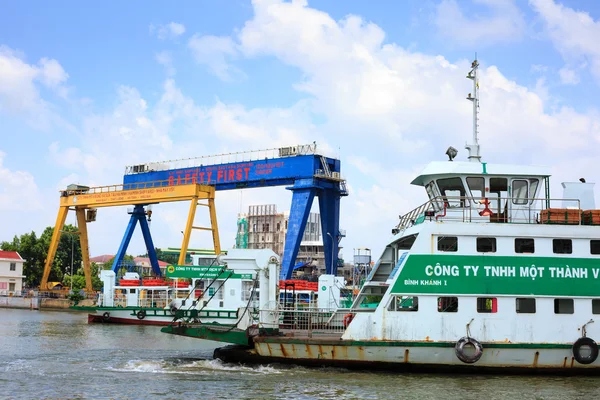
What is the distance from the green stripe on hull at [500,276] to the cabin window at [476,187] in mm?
2010

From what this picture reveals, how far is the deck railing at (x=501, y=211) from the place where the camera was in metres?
17.7

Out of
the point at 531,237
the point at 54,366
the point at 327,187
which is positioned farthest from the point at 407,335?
the point at 327,187

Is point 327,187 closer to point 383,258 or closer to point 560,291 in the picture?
point 383,258

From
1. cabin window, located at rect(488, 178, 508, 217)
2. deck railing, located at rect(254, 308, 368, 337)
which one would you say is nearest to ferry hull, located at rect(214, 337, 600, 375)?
deck railing, located at rect(254, 308, 368, 337)

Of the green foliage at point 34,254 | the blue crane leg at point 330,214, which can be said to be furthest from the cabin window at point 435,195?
the green foliage at point 34,254

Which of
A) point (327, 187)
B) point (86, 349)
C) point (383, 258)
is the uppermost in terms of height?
point (327, 187)

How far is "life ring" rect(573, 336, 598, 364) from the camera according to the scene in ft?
55.1

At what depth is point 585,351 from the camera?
1684 cm

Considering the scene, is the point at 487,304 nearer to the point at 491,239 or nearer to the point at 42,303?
the point at 491,239

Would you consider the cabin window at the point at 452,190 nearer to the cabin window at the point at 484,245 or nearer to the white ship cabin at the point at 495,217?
the white ship cabin at the point at 495,217

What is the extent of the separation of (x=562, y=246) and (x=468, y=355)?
3.83 meters

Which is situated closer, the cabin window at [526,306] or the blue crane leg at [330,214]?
the cabin window at [526,306]

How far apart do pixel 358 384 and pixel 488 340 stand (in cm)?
353

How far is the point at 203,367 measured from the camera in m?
18.9
